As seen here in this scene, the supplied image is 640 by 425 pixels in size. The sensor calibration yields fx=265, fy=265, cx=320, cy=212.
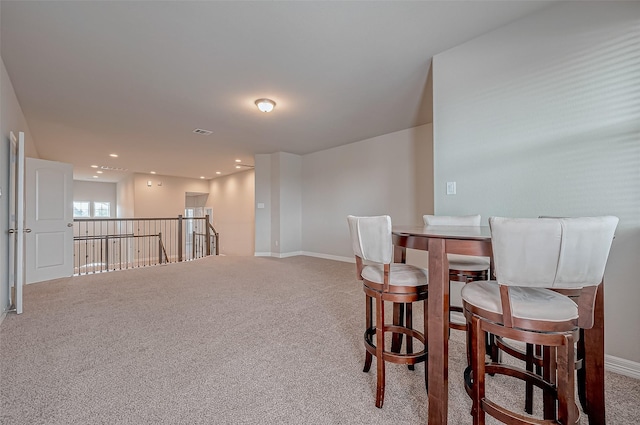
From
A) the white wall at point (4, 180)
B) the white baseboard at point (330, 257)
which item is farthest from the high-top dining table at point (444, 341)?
the white baseboard at point (330, 257)

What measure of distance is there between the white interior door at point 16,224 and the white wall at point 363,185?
4638 millimetres

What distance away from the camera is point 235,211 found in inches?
363

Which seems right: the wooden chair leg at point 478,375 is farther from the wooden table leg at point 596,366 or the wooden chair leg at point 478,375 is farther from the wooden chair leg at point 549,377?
the wooden table leg at point 596,366

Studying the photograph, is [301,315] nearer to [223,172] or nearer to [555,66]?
[555,66]

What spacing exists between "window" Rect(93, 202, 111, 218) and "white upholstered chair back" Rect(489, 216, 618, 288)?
1415 centimetres

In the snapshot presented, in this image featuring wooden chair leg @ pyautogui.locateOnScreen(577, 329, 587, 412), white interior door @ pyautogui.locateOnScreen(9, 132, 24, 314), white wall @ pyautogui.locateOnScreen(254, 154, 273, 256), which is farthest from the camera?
white wall @ pyautogui.locateOnScreen(254, 154, 273, 256)

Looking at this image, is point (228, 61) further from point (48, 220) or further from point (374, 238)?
point (48, 220)

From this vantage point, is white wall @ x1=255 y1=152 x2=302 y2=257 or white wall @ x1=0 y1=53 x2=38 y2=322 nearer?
white wall @ x1=0 y1=53 x2=38 y2=322

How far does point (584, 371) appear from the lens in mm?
1297

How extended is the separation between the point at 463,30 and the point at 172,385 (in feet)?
11.0

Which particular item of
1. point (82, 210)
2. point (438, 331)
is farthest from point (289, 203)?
point (82, 210)

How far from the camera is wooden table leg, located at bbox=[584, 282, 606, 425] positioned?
1.23 m

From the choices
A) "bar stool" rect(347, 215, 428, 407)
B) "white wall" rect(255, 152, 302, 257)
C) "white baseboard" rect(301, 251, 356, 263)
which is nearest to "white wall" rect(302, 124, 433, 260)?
"white baseboard" rect(301, 251, 356, 263)

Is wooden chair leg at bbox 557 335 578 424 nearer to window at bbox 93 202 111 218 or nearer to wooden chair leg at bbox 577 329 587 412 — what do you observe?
wooden chair leg at bbox 577 329 587 412
